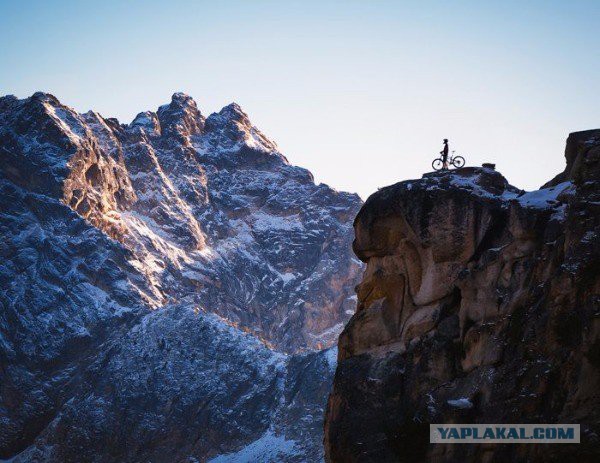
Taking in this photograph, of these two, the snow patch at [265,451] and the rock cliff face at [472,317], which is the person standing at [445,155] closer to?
the rock cliff face at [472,317]

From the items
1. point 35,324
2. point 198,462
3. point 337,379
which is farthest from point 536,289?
point 35,324

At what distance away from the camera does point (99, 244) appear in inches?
7431

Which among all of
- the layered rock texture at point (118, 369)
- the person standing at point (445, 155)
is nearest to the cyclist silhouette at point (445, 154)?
the person standing at point (445, 155)

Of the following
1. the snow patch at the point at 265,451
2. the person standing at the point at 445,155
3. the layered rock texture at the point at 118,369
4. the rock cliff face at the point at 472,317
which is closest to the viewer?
the rock cliff face at the point at 472,317

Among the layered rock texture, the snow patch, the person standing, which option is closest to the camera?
the person standing

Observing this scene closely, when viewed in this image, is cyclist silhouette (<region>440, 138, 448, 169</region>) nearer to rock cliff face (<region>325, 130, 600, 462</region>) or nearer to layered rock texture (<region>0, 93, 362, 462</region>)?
rock cliff face (<region>325, 130, 600, 462</region>)

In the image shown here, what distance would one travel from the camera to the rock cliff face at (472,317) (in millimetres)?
31562

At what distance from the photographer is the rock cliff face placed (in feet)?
104

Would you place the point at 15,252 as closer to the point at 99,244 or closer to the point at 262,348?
the point at 99,244

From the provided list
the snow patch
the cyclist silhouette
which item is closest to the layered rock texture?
the snow patch

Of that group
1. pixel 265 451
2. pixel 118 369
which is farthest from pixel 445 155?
pixel 118 369

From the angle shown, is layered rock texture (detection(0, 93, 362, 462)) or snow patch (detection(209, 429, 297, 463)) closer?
snow patch (detection(209, 429, 297, 463))

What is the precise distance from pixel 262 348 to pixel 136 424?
97.6 feet

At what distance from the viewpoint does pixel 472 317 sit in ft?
125
